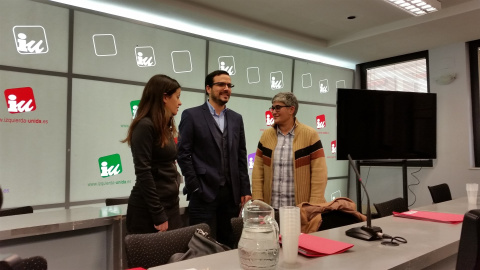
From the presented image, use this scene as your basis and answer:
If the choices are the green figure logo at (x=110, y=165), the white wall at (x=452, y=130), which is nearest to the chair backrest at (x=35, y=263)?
the green figure logo at (x=110, y=165)

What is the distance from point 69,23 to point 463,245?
337 centimetres

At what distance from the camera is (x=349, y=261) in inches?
46.3

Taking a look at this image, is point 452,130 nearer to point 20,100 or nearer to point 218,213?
point 218,213

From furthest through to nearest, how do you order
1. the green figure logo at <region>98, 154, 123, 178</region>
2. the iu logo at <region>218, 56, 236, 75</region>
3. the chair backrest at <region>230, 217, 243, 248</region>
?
the iu logo at <region>218, 56, 236, 75</region> → the green figure logo at <region>98, 154, 123, 178</region> → the chair backrest at <region>230, 217, 243, 248</region>

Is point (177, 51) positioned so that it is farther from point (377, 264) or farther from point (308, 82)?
point (377, 264)

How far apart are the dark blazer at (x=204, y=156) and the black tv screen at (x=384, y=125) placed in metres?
1.07

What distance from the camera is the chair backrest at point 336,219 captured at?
78.4 inches

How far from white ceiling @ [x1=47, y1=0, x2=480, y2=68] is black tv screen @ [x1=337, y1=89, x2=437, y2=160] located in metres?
1.02

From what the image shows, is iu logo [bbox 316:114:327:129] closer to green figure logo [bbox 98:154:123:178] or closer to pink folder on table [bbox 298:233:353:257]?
green figure logo [bbox 98:154:123:178]

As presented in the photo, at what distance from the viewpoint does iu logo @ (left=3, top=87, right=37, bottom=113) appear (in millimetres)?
2912

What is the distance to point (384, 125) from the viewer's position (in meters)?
3.30

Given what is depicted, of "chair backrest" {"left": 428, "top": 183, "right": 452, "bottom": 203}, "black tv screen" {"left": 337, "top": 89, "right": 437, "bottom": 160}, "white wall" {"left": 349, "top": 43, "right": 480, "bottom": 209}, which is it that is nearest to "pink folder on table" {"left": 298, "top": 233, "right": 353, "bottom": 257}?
"black tv screen" {"left": 337, "top": 89, "right": 437, "bottom": 160}

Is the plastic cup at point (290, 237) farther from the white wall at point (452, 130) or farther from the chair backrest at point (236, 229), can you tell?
the white wall at point (452, 130)

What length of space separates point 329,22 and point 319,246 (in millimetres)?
3460
